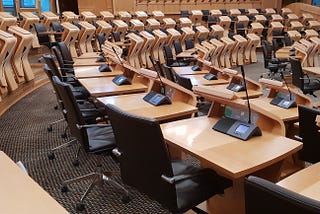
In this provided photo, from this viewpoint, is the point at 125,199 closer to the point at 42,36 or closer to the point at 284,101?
the point at 284,101

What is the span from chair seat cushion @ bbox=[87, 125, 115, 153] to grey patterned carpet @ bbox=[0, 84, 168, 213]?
46 cm

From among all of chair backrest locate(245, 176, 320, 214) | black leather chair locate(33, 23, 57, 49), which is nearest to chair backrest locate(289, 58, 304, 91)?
chair backrest locate(245, 176, 320, 214)

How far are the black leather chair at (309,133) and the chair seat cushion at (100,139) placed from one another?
1.37m

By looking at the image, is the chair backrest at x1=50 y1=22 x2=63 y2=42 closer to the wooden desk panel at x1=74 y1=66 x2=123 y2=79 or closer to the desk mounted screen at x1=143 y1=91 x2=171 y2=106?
the wooden desk panel at x1=74 y1=66 x2=123 y2=79

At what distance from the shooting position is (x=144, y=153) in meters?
1.76

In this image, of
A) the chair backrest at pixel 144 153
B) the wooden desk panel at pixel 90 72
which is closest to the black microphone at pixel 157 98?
the chair backrest at pixel 144 153

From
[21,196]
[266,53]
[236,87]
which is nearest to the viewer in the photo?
[21,196]

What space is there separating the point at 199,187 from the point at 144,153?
1.23ft

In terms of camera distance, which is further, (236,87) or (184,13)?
(184,13)

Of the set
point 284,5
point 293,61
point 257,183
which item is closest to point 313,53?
point 293,61

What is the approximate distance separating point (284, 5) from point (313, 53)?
13.0 metres

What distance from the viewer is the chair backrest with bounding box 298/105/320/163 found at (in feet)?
7.23

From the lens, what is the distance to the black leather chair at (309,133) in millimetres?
2203

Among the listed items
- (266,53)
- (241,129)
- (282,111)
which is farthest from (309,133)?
(266,53)
